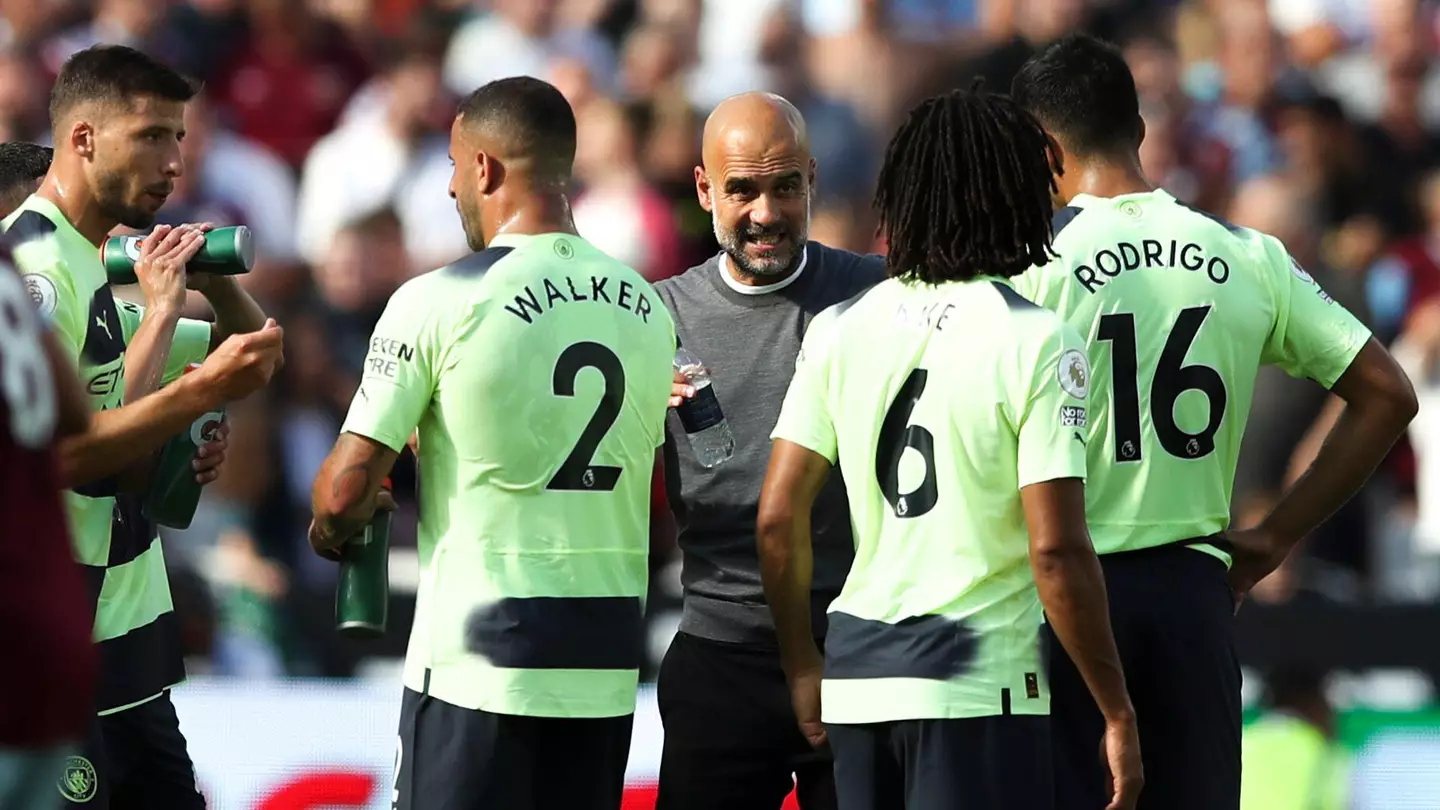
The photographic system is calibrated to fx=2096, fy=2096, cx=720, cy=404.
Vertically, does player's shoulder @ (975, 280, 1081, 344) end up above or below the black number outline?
above

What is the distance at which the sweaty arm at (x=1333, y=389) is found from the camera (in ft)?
18.5

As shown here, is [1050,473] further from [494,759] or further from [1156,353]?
[494,759]

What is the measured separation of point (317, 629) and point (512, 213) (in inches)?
164

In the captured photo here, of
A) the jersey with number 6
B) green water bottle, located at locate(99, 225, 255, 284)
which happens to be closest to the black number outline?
the jersey with number 6

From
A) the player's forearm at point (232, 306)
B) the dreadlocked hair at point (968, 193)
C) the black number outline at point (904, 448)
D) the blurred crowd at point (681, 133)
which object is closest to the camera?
the black number outline at point (904, 448)

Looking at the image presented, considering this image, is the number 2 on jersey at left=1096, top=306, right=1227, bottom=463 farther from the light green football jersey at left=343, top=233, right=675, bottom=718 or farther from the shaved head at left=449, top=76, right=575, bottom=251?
the shaved head at left=449, top=76, right=575, bottom=251

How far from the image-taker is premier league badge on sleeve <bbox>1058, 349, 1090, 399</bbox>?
15.6 feet

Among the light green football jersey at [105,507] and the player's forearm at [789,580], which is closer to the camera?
the player's forearm at [789,580]

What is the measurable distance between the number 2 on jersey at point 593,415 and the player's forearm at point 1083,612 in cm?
120

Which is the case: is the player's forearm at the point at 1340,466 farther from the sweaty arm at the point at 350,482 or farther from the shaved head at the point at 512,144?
the sweaty arm at the point at 350,482

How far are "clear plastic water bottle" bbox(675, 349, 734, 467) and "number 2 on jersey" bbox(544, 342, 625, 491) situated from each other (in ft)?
1.85

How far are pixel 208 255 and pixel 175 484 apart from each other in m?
0.64

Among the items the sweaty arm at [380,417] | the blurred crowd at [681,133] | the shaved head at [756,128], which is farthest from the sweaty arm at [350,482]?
the blurred crowd at [681,133]

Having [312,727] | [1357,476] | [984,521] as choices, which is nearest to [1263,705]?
[1357,476]
